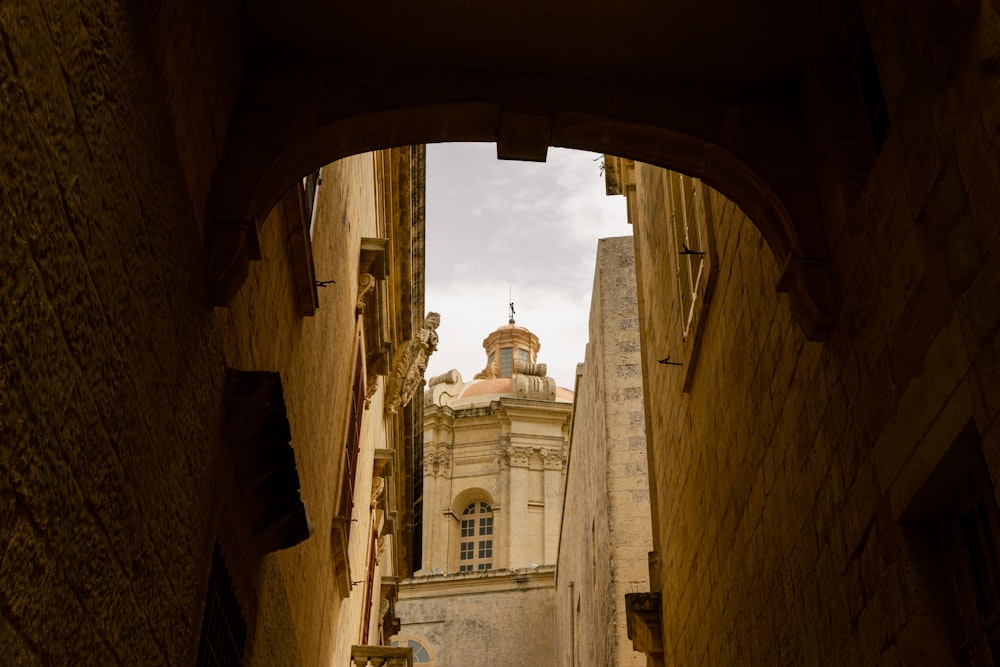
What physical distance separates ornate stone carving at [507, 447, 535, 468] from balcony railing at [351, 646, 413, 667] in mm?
29017

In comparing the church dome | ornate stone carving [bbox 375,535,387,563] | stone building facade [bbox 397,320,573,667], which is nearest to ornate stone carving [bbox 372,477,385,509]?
ornate stone carving [bbox 375,535,387,563]

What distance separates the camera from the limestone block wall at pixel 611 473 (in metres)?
16.3

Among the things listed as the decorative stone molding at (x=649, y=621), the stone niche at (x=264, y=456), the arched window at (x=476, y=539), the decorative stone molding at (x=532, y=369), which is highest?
the decorative stone molding at (x=532, y=369)

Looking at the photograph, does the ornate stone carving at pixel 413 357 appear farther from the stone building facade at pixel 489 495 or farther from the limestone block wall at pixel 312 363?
the stone building facade at pixel 489 495

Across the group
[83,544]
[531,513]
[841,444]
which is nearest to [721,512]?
[841,444]

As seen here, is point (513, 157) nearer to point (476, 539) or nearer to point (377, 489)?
point (377, 489)

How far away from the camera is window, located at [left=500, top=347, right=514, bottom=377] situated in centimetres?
5509

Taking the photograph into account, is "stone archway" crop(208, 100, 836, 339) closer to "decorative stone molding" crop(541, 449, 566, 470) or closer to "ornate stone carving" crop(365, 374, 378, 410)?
"ornate stone carving" crop(365, 374, 378, 410)

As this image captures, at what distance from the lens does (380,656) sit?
1420 centimetres

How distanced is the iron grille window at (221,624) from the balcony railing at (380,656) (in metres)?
8.15

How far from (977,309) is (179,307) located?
9.51 ft

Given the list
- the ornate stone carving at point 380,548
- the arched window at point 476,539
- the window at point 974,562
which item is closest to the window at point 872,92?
the window at point 974,562

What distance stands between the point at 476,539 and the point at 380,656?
29.7 m

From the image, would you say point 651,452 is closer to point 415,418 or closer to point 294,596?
point 294,596
